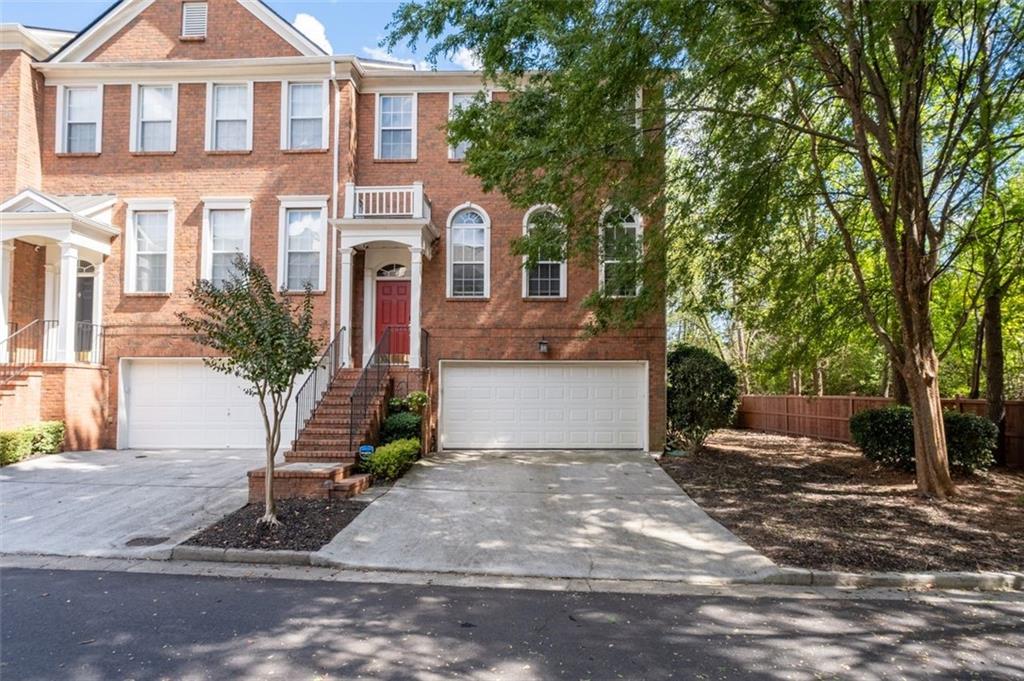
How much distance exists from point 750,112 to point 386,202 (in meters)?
7.63

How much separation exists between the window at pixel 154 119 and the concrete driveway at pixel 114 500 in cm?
727

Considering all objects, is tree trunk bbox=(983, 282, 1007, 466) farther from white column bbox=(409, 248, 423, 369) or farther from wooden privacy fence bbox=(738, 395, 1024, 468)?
white column bbox=(409, 248, 423, 369)

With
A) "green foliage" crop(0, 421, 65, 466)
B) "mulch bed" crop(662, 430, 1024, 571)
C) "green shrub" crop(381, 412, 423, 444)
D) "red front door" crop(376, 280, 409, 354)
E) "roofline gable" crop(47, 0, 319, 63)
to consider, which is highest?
"roofline gable" crop(47, 0, 319, 63)

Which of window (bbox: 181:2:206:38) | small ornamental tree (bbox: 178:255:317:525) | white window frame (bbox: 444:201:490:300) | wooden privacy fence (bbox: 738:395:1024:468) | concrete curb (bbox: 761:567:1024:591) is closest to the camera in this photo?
concrete curb (bbox: 761:567:1024:591)

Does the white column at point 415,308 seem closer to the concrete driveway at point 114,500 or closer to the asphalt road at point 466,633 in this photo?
the concrete driveway at point 114,500

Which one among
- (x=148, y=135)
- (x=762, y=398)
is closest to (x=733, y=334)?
(x=762, y=398)

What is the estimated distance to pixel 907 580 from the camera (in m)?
5.90

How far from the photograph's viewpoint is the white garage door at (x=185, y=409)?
13492 millimetres

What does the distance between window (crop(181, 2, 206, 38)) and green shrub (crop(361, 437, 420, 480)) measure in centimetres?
1134

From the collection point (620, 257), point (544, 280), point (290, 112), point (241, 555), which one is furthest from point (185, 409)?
point (620, 257)

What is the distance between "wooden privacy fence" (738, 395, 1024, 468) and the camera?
1155 cm

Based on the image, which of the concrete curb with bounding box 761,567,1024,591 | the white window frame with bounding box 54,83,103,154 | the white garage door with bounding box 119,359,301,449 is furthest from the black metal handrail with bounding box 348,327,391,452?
the white window frame with bounding box 54,83,103,154

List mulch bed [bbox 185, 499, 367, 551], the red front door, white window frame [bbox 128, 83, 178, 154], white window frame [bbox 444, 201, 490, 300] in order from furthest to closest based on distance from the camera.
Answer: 1. white window frame [bbox 128, 83, 178, 154]
2. the red front door
3. white window frame [bbox 444, 201, 490, 300]
4. mulch bed [bbox 185, 499, 367, 551]

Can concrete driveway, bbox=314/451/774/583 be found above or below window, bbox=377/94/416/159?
below
